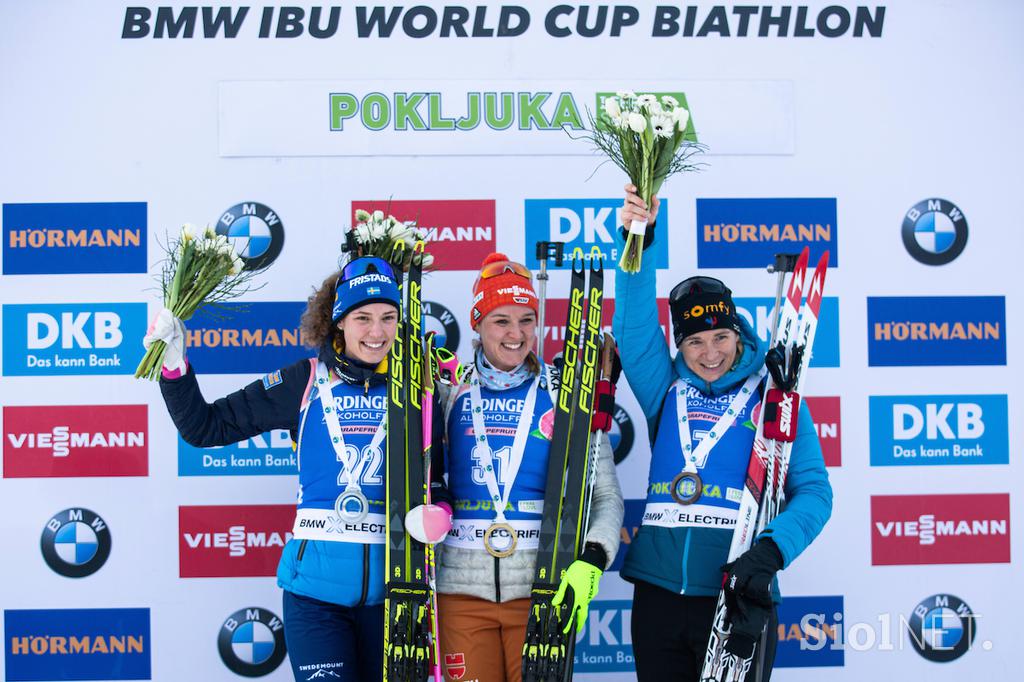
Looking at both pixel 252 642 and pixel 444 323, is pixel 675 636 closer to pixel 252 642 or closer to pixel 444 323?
pixel 444 323

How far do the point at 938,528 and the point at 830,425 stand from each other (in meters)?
0.64

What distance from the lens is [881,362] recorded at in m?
3.84

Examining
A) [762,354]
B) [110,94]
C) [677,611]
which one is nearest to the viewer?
[677,611]

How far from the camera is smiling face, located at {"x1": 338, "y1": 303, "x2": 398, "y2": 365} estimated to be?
2.81 meters

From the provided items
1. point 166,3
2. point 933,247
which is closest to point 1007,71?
point 933,247

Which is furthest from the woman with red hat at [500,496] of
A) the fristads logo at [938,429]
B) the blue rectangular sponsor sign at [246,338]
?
the fristads logo at [938,429]

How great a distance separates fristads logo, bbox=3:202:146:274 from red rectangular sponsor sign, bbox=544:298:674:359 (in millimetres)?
1688

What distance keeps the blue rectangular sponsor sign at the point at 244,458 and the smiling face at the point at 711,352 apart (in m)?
1.74

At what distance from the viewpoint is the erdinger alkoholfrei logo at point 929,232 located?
3.84 meters

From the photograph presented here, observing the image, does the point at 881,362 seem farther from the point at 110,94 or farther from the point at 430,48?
the point at 110,94

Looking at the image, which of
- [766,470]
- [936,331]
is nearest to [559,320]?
[766,470]

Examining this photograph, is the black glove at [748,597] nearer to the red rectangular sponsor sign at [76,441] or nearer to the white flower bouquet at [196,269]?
the white flower bouquet at [196,269]

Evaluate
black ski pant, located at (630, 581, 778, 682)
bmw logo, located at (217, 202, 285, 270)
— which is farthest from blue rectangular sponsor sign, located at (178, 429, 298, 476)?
black ski pant, located at (630, 581, 778, 682)

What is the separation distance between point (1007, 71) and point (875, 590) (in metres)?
2.31
